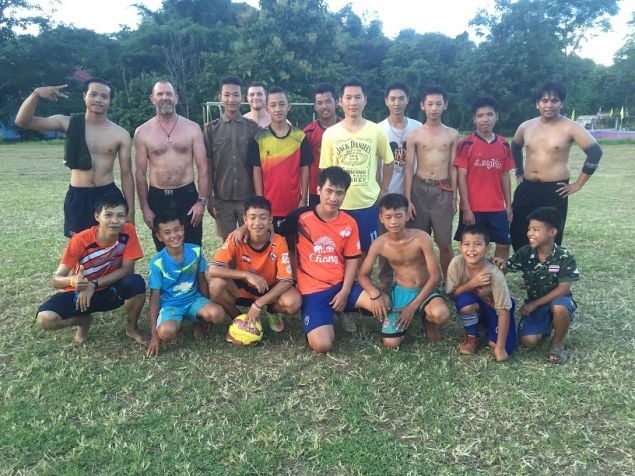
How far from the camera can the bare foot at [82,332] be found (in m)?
3.98

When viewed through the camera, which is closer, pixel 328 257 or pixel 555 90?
pixel 328 257

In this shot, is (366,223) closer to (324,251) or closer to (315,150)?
(324,251)

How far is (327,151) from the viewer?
15.0 ft

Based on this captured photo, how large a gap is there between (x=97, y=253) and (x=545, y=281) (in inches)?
139

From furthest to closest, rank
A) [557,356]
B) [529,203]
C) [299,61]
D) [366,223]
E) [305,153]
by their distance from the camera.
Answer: [299,61] < [529,203] < [305,153] < [366,223] < [557,356]

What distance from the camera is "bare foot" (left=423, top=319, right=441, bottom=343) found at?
13.3 ft

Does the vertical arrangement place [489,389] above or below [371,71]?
below

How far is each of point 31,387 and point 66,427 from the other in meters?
0.63

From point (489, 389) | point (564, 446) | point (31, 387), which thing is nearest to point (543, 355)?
point (489, 389)

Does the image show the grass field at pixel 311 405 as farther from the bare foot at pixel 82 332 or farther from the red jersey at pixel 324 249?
the red jersey at pixel 324 249

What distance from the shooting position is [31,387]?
10.8 ft

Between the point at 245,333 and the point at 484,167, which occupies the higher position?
the point at 484,167

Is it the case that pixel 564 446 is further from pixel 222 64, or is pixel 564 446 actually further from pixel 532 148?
pixel 222 64

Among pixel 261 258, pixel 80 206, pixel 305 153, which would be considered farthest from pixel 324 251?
pixel 80 206
